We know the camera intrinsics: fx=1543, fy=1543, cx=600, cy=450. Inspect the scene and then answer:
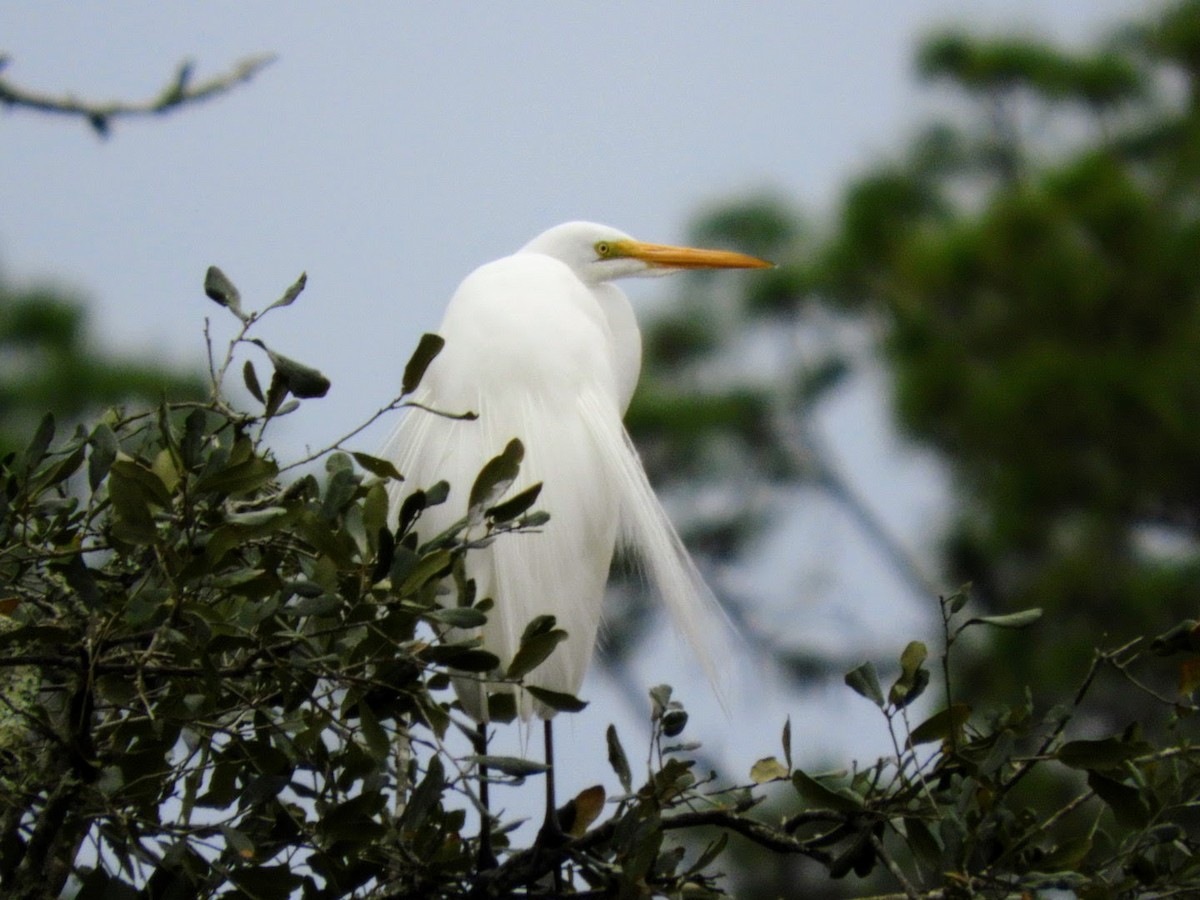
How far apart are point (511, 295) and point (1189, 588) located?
497cm

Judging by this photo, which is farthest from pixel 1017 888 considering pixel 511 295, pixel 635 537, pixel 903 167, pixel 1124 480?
pixel 903 167

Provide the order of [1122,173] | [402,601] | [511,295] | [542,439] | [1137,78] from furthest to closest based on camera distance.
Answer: [1137,78] < [1122,173] < [511,295] < [542,439] < [402,601]

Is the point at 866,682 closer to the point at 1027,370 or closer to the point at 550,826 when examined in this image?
the point at 550,826

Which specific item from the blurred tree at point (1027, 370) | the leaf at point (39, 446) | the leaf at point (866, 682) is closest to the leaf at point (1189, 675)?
the leaf at point (866, 682)

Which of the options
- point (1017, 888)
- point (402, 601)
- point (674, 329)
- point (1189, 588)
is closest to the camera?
point (402, 601)

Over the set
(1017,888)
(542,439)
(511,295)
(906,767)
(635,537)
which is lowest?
(1017,888)

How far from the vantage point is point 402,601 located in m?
1.17

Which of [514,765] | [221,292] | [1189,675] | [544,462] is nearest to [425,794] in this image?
[514,765]

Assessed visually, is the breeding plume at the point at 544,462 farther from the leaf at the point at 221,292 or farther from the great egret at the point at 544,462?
the leaf at the point at 221,292

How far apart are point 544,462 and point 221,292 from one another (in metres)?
0.92

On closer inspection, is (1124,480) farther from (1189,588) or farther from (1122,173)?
(1122,173)

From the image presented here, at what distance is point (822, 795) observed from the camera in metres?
1.35

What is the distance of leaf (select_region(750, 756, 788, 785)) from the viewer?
4.76 feet

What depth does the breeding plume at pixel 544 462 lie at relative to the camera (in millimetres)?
2035
